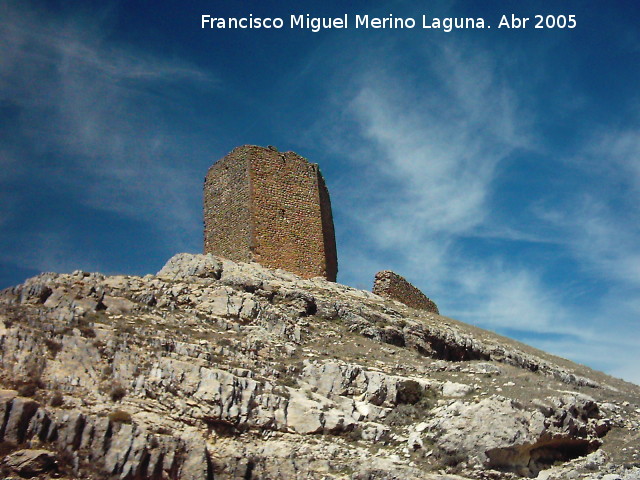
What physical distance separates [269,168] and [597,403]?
1447 centimetres

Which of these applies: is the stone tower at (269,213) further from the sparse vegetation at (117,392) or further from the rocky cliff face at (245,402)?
the sparse vegetation at (117,392)

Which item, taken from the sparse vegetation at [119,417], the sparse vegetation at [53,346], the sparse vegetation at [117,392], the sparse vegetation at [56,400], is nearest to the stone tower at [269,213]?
the sparse vegetation at [53,346]

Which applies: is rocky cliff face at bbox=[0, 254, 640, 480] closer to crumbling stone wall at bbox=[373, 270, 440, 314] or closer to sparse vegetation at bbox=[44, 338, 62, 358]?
sparse vegetation at bbox=[44, 338, 62, 358]

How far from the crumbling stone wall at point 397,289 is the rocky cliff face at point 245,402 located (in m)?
7.78

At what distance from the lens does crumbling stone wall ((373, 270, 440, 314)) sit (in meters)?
25.6

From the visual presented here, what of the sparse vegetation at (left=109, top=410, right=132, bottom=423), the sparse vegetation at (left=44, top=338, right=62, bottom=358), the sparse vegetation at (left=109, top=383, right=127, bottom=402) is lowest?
the sparse vegetation at (left=109, top=410, right=132, bottom=423)

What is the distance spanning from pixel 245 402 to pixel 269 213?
1211cm

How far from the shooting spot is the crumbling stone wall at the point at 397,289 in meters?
25.6

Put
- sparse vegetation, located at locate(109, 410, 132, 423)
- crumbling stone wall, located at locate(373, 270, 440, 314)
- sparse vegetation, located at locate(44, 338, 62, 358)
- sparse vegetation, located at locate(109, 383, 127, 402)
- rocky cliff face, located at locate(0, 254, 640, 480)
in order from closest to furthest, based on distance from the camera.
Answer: rocky cliff face, located at locate(0, 254, 640, 480), sparse vegetation, located at locate(109, 410, 132, 423), sparse vegetation, located at locate(109, 383, 127, 402), sparse vegetation, located at locate(44, 338, 62, 358), crumbling stone wall, located at locate(373, 270, 440, 314)

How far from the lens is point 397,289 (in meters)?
26.4

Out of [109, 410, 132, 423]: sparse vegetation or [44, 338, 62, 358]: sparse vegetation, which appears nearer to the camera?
[109, 410, 132, 423]: sparse vegetation

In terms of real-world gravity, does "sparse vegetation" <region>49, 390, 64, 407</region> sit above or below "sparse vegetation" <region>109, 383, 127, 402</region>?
below

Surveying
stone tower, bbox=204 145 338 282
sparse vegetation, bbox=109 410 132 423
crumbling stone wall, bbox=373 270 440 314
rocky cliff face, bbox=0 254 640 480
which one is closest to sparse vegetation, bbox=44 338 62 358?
rocky cliff face, bbox=0 254 640 480

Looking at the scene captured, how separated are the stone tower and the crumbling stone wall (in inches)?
71.3
